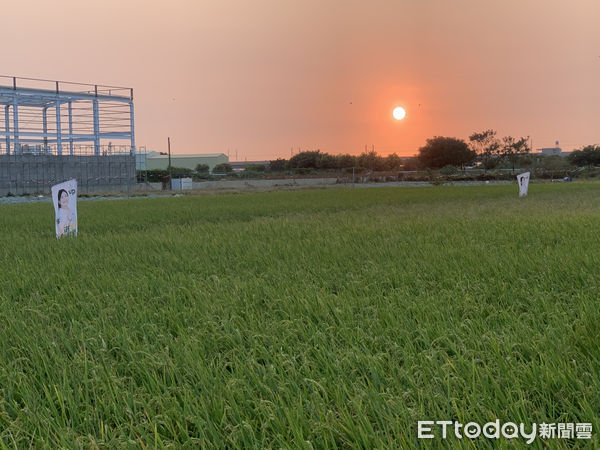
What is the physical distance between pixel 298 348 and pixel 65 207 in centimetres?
687

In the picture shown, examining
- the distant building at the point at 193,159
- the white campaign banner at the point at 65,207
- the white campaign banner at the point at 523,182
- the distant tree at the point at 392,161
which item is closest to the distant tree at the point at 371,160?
the distant tree at the point at 392,161

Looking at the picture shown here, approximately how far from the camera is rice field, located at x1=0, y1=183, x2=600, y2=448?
1.72m

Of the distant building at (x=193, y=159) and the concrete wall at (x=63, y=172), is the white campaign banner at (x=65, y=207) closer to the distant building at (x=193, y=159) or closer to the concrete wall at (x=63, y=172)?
the concrete wall at (x=63, y=172)

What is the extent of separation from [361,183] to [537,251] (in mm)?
33343

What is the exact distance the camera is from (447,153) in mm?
56281

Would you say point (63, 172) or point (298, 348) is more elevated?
point (63, 172)

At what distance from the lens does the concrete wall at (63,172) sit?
29.5 m

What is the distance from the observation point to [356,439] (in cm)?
156

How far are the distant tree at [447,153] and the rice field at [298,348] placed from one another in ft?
175

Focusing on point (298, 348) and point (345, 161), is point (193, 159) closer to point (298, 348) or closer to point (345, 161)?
point (345, 161)

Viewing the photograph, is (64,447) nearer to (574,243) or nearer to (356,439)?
(356,439)
